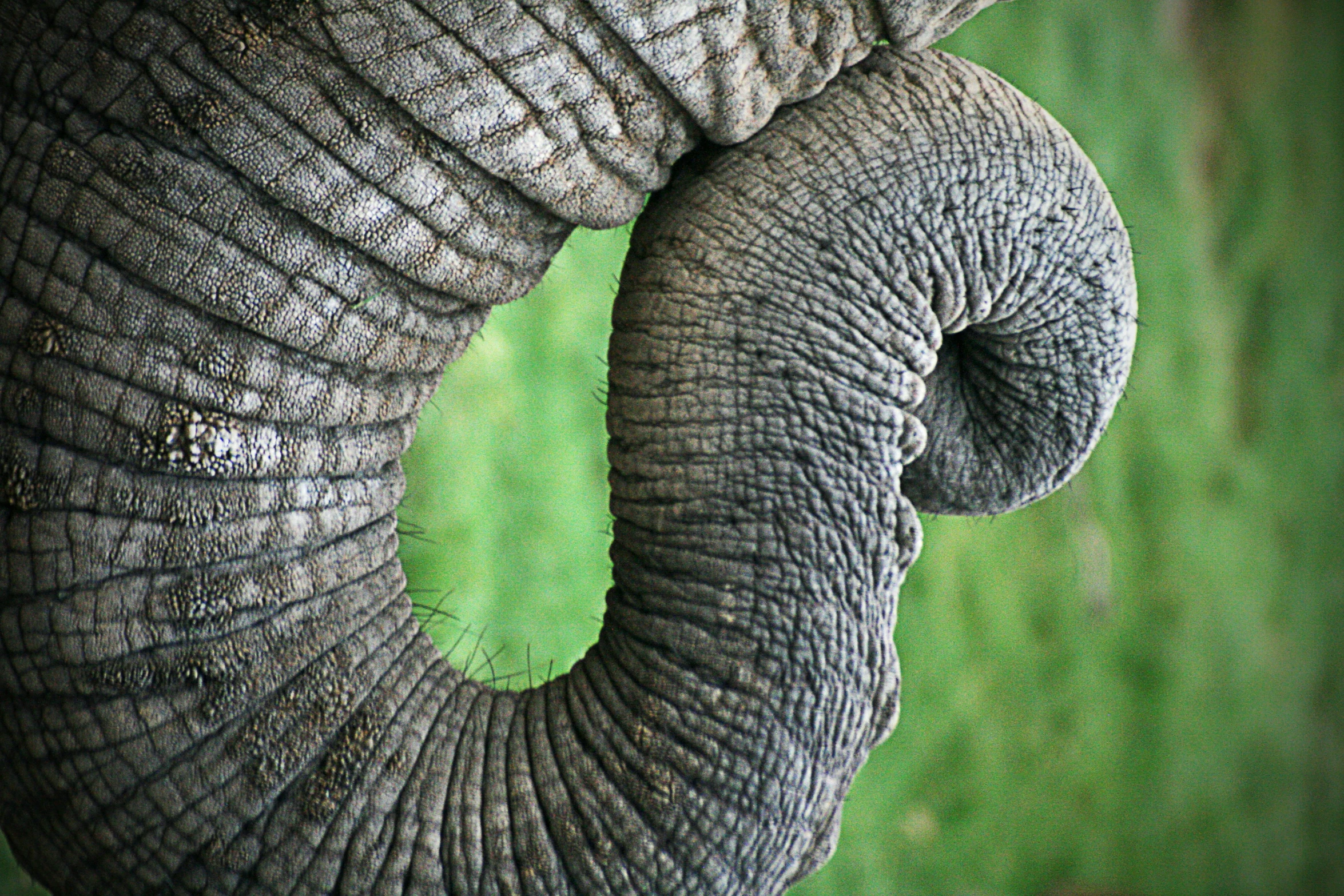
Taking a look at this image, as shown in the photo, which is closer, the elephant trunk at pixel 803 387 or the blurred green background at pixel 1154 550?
the elephant trunk at pixel 803 387

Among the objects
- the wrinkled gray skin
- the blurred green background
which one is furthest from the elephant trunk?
the blurred green background

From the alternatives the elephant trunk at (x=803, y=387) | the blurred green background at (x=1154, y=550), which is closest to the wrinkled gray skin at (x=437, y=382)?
the elephant trunk at (x=803, y=387)

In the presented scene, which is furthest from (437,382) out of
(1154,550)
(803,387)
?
(1154,550)

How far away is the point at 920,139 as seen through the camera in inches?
26.7

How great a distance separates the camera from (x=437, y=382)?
2.31ft

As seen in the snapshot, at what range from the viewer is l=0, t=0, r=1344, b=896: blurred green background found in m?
1.95

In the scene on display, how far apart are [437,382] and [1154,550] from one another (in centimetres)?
195

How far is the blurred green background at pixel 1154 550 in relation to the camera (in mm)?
1949

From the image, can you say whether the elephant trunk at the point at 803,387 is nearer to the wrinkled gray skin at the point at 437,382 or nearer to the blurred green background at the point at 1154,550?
the wrinkled gray skin at the point at 437,382

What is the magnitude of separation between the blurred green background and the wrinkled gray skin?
2.44 ft

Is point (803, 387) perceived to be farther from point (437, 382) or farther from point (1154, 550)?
point (1154, 550)

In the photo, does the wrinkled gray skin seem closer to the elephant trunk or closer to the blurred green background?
the elephant trunk

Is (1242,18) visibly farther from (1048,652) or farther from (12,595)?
(12,595)

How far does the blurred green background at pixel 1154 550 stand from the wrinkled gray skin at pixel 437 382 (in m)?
0.74
